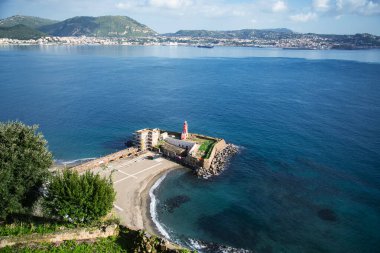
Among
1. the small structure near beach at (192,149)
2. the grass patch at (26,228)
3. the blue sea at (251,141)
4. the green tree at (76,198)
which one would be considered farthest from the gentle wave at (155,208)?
the grass patch at (26,228)

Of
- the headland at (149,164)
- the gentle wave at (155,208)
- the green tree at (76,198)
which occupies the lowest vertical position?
the gentle wave at (155,208)

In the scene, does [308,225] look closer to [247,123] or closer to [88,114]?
[247,123]

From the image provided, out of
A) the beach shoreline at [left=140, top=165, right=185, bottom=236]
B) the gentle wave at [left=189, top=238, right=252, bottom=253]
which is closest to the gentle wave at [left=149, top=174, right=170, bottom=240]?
the beach shoreline at [left=140, top=165, right=185, bottom=236]

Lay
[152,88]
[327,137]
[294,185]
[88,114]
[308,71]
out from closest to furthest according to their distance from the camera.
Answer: [294,185] < [327,137] < [88,114] < [152,88] < [308,71]

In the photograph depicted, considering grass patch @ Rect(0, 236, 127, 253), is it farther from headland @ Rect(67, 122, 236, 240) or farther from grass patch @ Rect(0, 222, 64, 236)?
headland @ Rect(67, 122, 236, 240)

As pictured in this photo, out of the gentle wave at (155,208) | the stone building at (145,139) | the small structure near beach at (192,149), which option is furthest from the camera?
the stone building at (145,139)

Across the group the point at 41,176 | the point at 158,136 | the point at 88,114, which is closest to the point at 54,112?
the point at 88,114

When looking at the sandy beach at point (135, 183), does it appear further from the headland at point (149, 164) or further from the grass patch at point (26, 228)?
the grass patch at point (26, 228)

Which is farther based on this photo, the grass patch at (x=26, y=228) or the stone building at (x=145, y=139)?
the stone building at (x=145, y=139)
